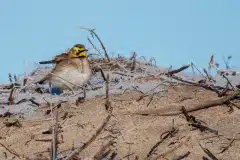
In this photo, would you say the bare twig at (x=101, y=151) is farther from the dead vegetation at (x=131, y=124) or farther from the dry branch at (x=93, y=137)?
the dry branch at (x=93, y=137)

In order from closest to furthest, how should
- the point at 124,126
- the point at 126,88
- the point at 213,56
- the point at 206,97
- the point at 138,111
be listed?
1. the point at 124,126
2. the point at 138,111
3. the point at 206,97
4. the point at 126,88
5. the point at 213,56

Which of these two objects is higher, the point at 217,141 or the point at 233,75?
the point at 233,75

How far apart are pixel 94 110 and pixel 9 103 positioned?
A: 1261 millimetres

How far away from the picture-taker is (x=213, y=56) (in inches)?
255

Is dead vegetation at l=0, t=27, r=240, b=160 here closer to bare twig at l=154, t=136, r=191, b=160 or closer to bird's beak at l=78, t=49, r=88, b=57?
bare twig at l=154, t=136, r=191, b=160

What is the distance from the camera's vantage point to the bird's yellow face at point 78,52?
26.8 feet

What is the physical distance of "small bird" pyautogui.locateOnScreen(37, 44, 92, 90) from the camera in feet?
24.7

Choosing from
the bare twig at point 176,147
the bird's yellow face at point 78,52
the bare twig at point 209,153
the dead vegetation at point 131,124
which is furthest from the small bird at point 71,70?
the bare twig at point 209,153

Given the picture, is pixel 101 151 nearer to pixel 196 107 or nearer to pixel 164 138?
pixel 164 138

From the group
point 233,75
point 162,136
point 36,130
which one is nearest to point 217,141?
point 162,136

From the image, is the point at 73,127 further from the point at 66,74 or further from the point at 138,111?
the point at 66,74

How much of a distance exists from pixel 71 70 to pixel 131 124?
316 cm

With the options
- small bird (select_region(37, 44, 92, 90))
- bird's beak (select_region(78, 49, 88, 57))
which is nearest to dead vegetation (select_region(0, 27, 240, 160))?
small bird (select_region(37, 44, 92, 90))

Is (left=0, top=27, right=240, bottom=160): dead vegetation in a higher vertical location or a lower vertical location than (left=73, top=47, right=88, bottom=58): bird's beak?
lower
